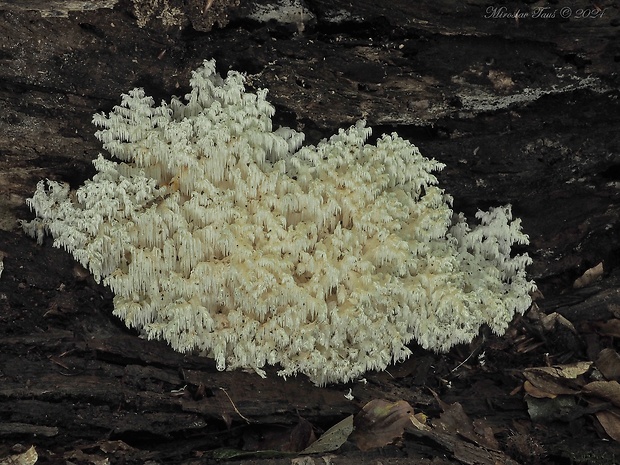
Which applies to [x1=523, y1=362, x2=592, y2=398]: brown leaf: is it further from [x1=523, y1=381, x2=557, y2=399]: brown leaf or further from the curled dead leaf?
the curled dead leaf

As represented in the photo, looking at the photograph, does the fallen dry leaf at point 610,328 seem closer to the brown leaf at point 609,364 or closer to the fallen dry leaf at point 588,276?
the brown leaf at point 609,364

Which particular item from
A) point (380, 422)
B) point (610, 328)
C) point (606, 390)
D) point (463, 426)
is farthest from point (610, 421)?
point (380, 422)

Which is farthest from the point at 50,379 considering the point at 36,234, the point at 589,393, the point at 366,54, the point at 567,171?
the point at 567,171

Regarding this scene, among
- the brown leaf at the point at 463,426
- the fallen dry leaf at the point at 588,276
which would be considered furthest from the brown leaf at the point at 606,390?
the fallen dry leaf at the point at 588,276

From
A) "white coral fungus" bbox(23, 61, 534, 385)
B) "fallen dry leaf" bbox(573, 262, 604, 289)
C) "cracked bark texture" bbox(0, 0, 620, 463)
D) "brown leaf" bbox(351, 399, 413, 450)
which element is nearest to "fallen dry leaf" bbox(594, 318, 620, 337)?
"fallen dry leaf" bbox(573, 262, 604, 289)

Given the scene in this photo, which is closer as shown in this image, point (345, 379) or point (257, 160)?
point (257, 160)

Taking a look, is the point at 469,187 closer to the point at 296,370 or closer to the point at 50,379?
the point at 296,370
